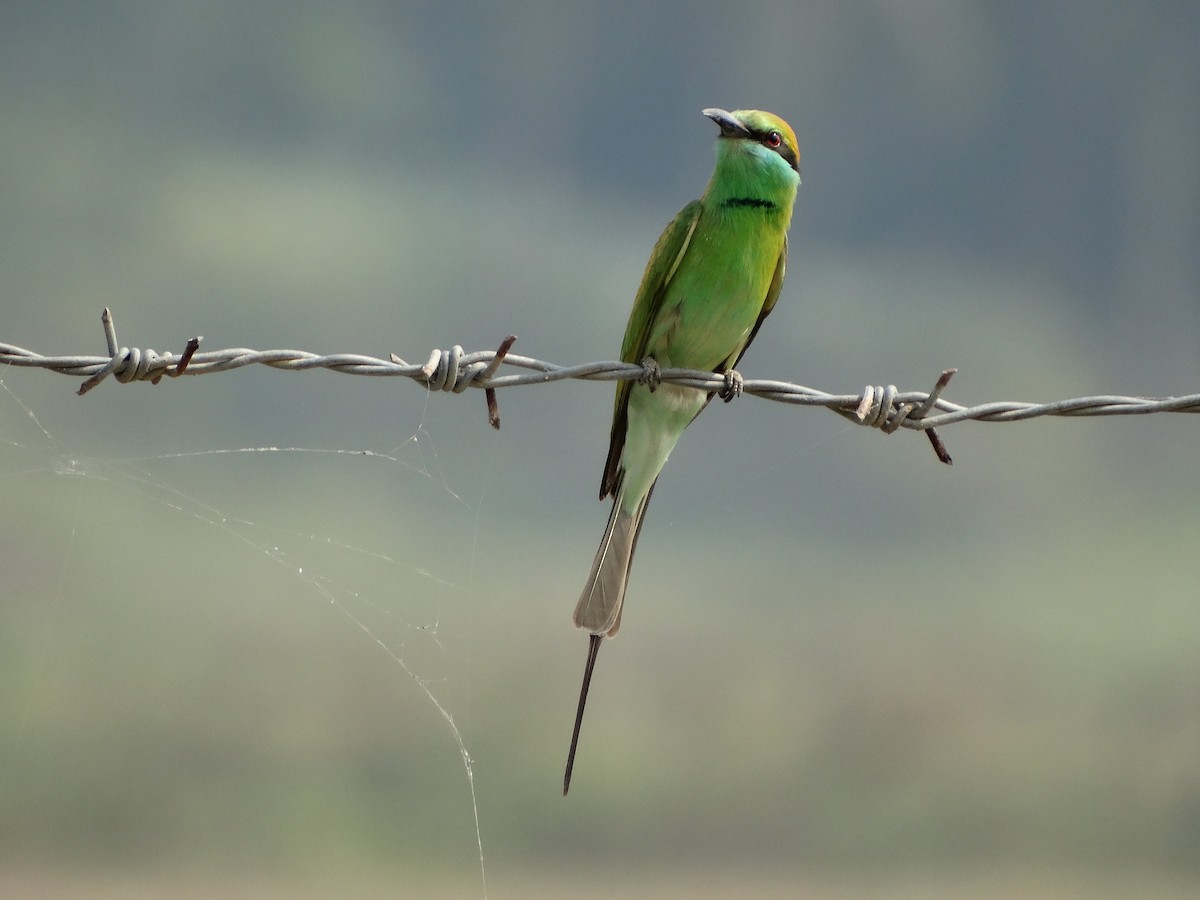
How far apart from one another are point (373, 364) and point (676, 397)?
101cm

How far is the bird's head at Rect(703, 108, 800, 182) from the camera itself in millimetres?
2564

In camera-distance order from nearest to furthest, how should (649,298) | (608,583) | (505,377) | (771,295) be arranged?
(505,377), (608,583), (649,298), (771,295)

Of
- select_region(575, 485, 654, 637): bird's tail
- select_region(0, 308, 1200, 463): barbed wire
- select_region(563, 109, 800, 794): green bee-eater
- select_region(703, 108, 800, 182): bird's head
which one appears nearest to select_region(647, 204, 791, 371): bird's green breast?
select_region(563, 109, 800, 794): green bee-eater

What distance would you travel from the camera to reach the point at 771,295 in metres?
2.61

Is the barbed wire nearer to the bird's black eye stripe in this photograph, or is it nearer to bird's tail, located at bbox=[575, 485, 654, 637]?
bird's tail, located at bbox=[575, 485, 654, 637]

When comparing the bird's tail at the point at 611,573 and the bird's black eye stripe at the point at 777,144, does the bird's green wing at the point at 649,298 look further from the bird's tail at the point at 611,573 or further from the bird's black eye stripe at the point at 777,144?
the bird's black eye stripe at the point at 777,144

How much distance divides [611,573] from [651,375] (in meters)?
0.65

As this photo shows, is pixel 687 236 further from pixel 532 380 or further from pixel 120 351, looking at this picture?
pixel 120 351

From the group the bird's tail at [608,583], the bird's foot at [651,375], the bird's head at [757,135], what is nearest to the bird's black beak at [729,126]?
the bird's head at [757,135]

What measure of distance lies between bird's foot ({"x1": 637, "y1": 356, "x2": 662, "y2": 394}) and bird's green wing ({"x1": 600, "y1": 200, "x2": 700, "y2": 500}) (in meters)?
0.07

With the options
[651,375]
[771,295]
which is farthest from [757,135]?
[651,375]

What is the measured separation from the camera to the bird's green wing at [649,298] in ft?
8.14

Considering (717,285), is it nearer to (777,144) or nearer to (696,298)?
(696,298)

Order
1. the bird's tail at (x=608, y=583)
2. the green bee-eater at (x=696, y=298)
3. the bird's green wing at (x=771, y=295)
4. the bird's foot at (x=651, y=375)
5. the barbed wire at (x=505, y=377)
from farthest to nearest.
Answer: the bird's green wing at (x=771, y=295) → the green bee-eater at (x=696, y=298) → the bird's tail at (x=608, y=583) → the bird's foot at (x=651, y=375) → the barbed wire at (x=505, y=377)
